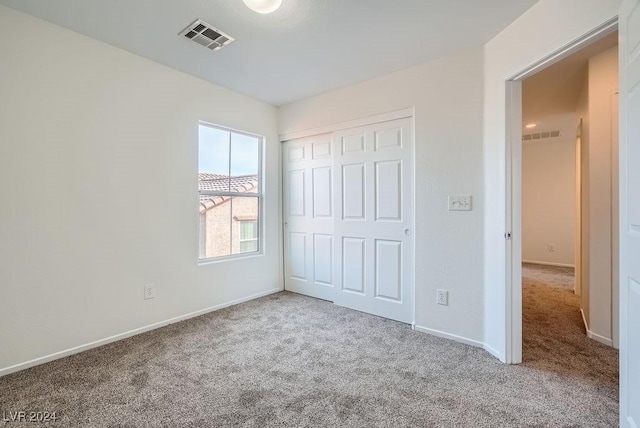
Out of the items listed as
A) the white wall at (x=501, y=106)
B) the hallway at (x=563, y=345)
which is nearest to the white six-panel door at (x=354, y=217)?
the white wall at (x=501, y=106)

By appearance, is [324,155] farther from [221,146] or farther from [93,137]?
[93,137]

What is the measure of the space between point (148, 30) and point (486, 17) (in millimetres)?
2500

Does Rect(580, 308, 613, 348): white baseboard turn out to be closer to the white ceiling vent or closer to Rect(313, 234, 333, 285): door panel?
Rect(313, 234, 333, 285): door panel

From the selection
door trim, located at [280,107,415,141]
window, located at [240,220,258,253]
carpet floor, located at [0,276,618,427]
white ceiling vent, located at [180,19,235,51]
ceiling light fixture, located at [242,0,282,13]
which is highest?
white ceiling vent, located at [180,19,235,51]

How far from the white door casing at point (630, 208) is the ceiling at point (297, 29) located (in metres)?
0.86

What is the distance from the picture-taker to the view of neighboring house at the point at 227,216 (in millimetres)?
3070

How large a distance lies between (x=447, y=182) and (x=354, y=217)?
1045 millimetres

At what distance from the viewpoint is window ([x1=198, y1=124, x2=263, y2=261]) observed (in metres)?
3.06

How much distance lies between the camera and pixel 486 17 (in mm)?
1953

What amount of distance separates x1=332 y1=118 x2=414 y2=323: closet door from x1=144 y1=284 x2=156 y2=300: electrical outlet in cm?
189

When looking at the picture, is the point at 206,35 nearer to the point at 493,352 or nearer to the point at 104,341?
the point at 104,341

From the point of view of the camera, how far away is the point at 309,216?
359 centimetres

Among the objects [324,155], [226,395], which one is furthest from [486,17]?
[226,395]

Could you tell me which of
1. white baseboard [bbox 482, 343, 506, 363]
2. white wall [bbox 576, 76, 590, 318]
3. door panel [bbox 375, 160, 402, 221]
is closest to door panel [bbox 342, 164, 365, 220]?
door panel [bbox 375, 160, 402, 221]
